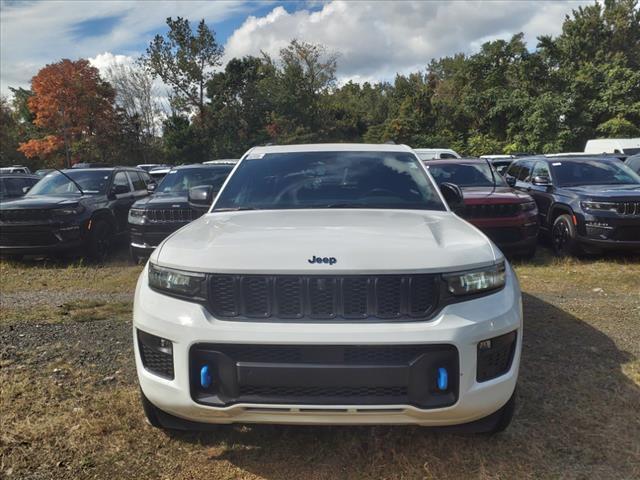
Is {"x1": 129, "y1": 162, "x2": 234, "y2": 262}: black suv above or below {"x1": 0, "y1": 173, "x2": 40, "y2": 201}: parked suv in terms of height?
below

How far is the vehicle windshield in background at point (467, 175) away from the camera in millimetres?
9023

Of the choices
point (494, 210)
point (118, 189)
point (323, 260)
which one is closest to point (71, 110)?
point (118, 189)

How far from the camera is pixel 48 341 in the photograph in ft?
15.5

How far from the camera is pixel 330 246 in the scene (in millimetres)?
2535

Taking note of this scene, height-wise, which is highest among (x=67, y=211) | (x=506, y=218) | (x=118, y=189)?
(x=118, y=189)

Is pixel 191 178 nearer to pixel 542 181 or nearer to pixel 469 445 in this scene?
pixel 542 181

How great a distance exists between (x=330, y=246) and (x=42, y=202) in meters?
7.39

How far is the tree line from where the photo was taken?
33.2 metres

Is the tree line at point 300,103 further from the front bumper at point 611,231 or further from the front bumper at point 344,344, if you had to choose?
the front bumper at point 344,344

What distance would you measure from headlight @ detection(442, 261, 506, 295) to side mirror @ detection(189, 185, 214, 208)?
7.84 feet

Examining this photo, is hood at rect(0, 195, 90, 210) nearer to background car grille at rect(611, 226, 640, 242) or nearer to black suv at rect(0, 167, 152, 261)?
black suv at rect(0, 167, 152, 261)

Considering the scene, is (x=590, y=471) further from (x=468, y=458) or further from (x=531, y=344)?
(x=531, y=344)

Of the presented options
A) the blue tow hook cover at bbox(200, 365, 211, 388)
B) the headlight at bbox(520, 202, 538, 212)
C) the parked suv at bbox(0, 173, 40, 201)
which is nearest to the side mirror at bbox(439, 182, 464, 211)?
the blue tow hook cover at bbox(200, 365, 211, 388)

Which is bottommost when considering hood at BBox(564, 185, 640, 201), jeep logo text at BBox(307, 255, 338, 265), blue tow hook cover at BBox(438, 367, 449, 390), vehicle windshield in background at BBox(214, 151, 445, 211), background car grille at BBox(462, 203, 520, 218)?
blue tow hook cover at BBox(438, 367, 449, 390)
